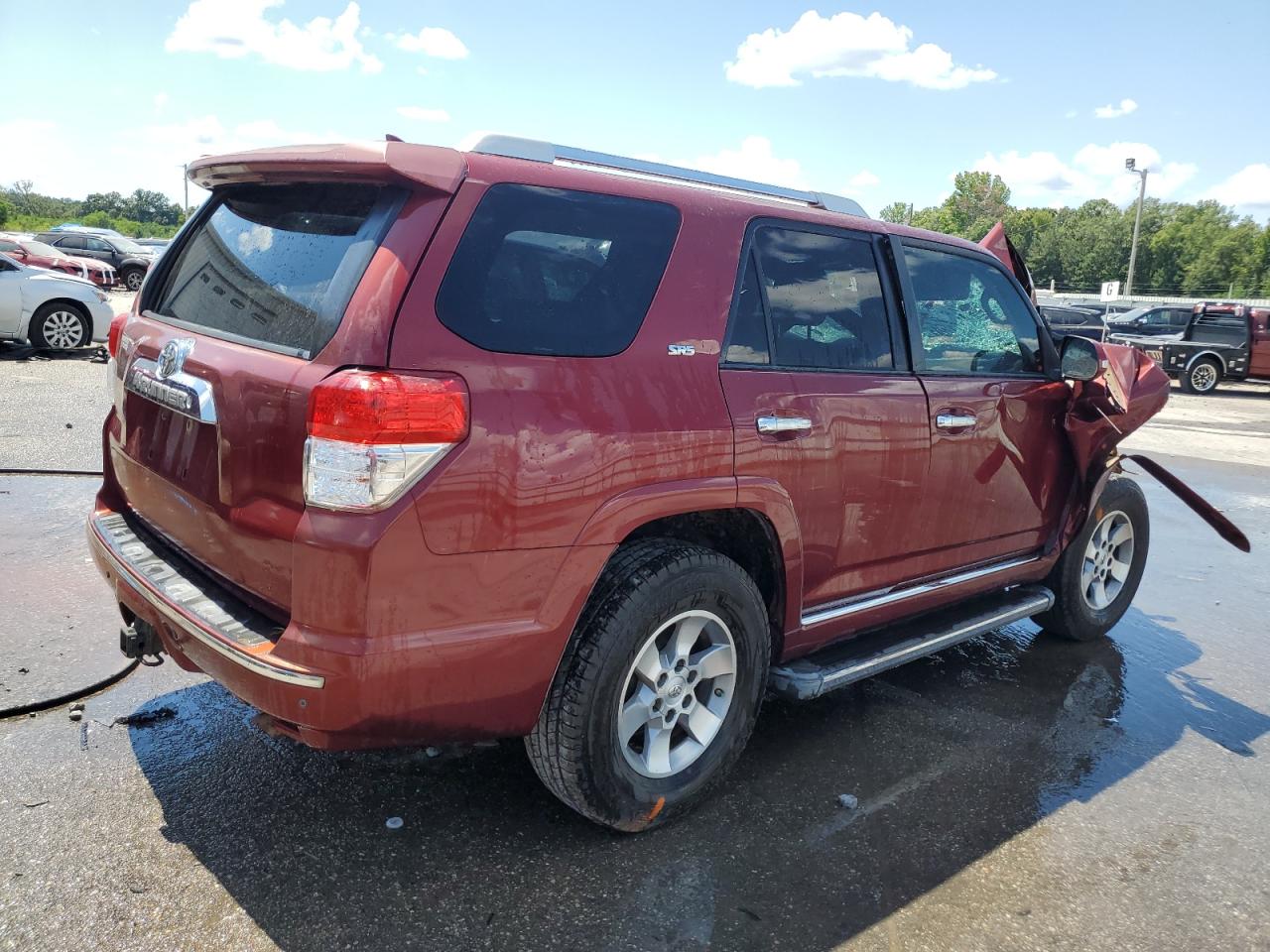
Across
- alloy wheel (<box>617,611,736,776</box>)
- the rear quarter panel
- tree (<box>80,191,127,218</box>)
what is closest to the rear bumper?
the rear quarter panel

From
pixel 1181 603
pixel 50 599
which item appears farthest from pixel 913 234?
pixel 50 599

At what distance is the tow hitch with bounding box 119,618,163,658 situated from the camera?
296cm

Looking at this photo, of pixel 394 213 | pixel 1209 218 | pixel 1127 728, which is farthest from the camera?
pixel 1209 218

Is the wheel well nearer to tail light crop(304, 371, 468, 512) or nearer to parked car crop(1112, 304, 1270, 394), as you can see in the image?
tail light crop(304, 371, 468, 512)

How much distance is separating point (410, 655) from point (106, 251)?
35.0 m

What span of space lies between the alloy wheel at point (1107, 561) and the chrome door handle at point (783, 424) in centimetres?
244

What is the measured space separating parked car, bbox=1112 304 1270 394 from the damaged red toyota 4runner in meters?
20.3

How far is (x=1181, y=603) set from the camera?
5.86 meters

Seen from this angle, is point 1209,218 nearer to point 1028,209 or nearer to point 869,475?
point 1028,209

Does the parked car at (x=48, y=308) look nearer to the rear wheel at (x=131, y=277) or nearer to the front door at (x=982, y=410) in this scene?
the front door at (x=982, y=410)

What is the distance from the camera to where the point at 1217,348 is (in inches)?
822

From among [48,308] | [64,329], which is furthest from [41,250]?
[48,308]

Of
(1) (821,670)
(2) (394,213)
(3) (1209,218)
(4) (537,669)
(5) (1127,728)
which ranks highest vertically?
(3) (1209,218)

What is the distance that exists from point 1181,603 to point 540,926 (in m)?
4.96
